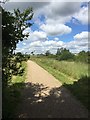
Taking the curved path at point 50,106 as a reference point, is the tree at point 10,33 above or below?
above

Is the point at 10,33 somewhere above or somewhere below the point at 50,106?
above

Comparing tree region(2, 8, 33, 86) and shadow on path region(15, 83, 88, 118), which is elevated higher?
tree region(2, 8, 33, 86)

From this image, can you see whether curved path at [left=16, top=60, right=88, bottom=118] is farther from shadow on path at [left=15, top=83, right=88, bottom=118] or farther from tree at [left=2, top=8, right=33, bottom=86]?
tree at [left=2, top=8, right=33, bottom=86]

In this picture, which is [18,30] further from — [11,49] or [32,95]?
[32,95]

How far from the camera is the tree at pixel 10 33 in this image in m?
10.6

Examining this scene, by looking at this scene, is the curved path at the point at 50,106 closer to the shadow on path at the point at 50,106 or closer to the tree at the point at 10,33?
the shadow on path at the point at 50,106

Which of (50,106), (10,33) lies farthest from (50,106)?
(10,33)

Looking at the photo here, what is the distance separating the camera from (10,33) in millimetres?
10906

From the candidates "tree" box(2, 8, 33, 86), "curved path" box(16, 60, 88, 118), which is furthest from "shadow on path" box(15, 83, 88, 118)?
"tree" box(2, 8, 33, 86)

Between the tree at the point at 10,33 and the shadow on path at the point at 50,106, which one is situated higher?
the tree at the point at 10,33

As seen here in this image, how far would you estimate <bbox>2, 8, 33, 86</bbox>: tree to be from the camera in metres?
10.6

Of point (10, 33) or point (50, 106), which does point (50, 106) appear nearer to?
point (50, 106)

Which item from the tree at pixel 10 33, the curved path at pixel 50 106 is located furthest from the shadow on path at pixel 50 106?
the tree at pixel 10 33

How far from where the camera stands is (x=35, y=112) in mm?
11086
